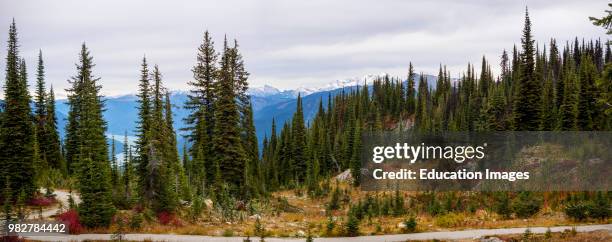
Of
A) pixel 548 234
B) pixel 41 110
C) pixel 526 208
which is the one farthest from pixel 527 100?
pixel 41 110

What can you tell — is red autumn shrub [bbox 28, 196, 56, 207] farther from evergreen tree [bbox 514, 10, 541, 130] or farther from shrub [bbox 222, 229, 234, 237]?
evergreen tree [bbox 514, 10, 541, 130]

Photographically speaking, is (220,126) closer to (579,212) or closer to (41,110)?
(579,212)

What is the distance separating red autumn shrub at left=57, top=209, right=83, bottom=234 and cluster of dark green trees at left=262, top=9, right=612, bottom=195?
27545 millimetres

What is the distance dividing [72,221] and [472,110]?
8270cm

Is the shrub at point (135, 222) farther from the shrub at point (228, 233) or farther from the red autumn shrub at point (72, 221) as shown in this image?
the shrub at point (228, 233)

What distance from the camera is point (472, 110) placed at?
3770 inches

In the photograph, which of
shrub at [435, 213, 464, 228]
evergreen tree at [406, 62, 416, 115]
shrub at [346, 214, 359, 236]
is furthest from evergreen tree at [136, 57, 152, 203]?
evergreen tree at [406, 62, 416, 115]

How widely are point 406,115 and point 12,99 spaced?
106808 mm

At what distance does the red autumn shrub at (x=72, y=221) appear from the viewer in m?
27.3

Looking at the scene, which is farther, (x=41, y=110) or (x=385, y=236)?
(x=41, y=110)

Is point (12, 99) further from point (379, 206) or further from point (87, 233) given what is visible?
point (379, 206)

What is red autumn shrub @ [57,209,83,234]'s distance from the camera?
27.3m

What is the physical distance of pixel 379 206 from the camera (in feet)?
140

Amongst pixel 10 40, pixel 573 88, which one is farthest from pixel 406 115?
pixel 10 40
